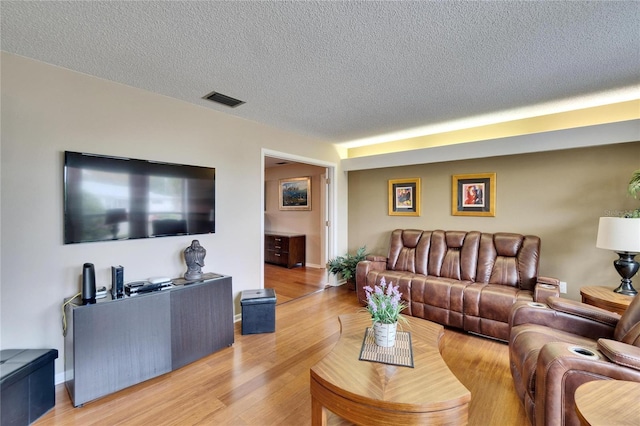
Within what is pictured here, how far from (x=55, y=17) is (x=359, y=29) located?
1774 millimetres

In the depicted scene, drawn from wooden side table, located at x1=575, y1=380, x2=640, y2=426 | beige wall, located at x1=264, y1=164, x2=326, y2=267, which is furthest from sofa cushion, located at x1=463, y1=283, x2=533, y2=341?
beige wall, located at x1=264, y1=164, x2=326, y2=267

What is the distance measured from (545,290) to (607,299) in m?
0.43

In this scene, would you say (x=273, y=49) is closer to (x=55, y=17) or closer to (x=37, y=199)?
(x=55, y=17)

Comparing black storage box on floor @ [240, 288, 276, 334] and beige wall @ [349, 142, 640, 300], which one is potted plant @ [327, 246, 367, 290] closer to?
beige wall @ [349, 142, 640, 300]

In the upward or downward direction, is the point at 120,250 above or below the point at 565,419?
above

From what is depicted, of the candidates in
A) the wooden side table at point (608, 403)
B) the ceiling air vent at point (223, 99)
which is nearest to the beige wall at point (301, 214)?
the ceiling air vent at point (223, 99)

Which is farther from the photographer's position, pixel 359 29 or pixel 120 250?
pixel 120 250

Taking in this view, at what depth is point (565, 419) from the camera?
4.51 ft

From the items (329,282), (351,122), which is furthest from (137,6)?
Answer: (329,282)

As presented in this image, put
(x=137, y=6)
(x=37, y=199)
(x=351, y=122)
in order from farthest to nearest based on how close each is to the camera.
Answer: (x=351, y=122), (x=37, y=199), (x=137, y=6)

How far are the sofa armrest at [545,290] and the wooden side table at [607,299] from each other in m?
0.20

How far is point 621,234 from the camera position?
7.75ft

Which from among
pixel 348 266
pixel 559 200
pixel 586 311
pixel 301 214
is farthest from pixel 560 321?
pixel 301 214

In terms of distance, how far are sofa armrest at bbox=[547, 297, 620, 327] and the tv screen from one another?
3189mm
